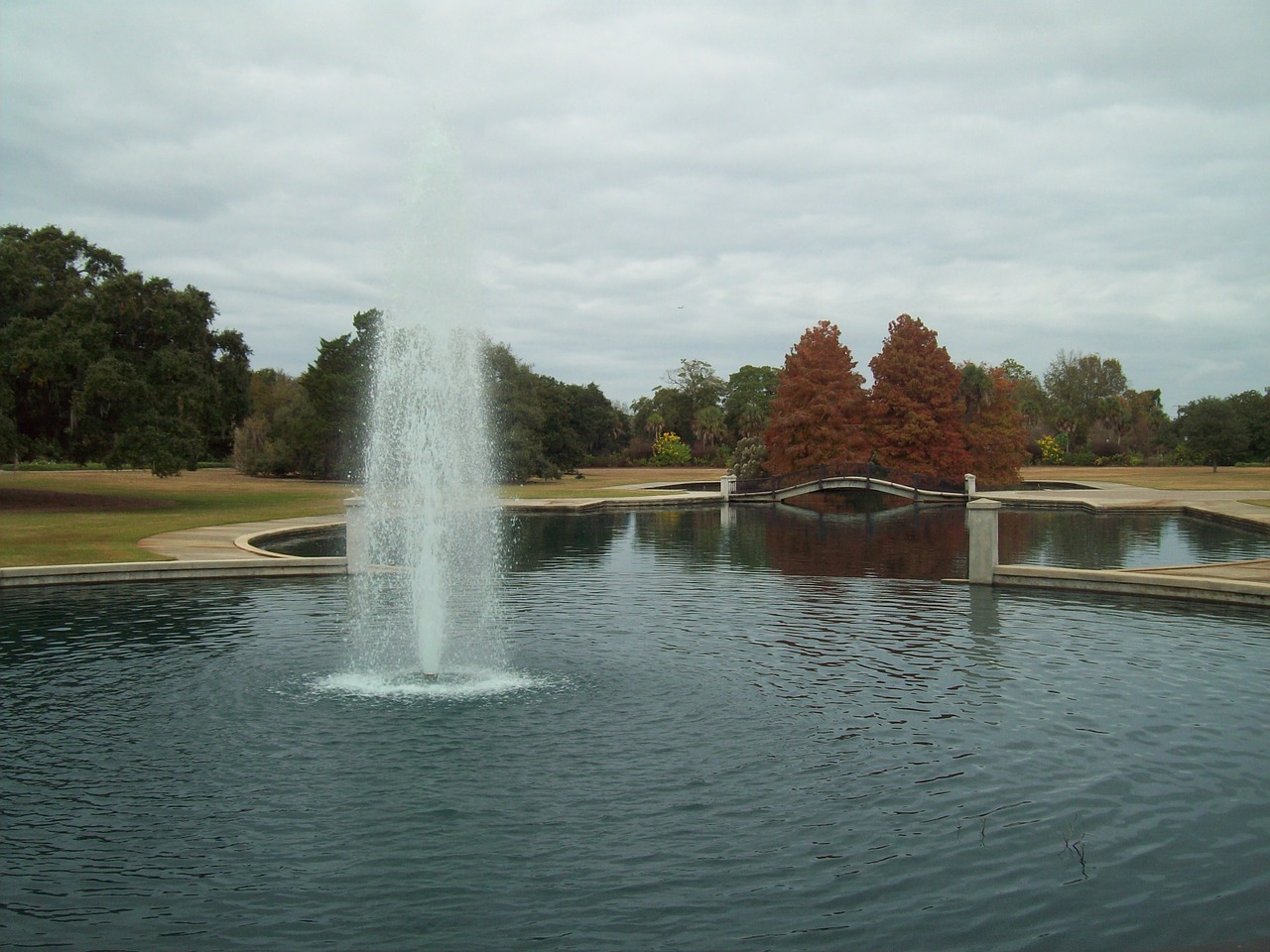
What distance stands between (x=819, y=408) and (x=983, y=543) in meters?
35.6

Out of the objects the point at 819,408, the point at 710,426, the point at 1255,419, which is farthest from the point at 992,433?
the point at 710,426

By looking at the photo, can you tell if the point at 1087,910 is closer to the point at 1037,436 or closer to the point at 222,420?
the point at 222,420

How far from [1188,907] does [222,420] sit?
130 ft

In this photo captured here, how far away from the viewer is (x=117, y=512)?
36.6m

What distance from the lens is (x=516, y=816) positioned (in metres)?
8.02

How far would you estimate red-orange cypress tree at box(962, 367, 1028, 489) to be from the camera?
59.9 meters

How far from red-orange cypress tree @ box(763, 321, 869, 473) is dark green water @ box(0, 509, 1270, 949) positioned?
3980cm

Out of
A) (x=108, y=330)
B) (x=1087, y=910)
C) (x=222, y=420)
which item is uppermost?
(x=108, y=330)

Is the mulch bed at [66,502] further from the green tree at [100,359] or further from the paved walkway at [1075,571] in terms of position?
the paved walkway at [1075,571]

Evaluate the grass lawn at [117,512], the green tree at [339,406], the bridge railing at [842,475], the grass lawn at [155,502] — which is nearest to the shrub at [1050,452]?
the grass lawn at [155,502]

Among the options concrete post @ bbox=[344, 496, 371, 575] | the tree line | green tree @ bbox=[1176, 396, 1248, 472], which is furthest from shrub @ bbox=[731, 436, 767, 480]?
concrete post @ bbox=[344, 496, 371, 575]

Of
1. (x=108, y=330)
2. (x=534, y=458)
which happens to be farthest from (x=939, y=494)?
(x=108, y=330)

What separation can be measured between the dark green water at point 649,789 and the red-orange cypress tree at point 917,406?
4148 centimetres

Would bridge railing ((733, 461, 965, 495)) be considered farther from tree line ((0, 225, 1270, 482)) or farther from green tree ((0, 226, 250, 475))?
green tree ((0, 226, 250, 475))
